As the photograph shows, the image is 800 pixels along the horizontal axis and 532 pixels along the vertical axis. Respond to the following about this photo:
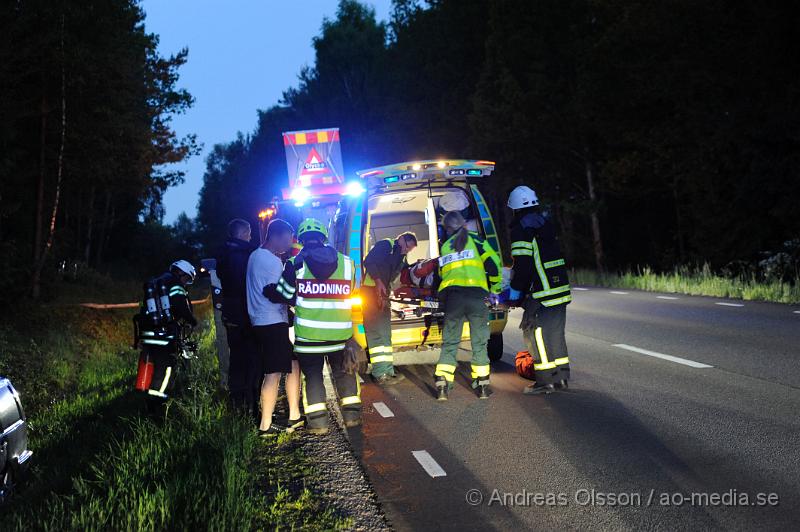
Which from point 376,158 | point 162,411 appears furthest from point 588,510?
point 376,158

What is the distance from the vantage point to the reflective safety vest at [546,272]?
8602 mm

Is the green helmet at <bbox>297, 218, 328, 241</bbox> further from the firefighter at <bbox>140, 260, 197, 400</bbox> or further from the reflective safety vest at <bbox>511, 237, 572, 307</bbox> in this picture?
the reflective safety vest at <bbox>511, 237, 572, 307</bbox>

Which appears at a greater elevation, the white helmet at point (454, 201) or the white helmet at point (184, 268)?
the white helmet at point (454, 201)

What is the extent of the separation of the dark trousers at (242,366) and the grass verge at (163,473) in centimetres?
21

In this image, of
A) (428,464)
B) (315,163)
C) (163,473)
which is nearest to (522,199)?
(428,464)

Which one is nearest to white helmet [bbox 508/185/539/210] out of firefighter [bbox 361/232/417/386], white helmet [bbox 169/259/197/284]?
firefighter [bbox 361/232/417/386]

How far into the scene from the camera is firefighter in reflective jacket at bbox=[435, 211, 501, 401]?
862 cm

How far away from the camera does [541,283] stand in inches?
340

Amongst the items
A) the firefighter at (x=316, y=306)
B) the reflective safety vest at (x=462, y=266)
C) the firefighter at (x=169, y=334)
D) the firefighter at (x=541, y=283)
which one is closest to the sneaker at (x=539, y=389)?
the firefighter at (x=541, y=283)

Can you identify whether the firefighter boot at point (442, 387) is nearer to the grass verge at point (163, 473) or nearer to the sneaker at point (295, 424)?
the sneaker at point (295, 424)

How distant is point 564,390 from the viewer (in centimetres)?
884

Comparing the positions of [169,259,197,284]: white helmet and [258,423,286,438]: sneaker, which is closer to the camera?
[258,423,286,438]: sneaker

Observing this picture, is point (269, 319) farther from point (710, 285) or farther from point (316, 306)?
point (710, 285)

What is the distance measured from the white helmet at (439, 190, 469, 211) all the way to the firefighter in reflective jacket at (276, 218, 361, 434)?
2435mm
